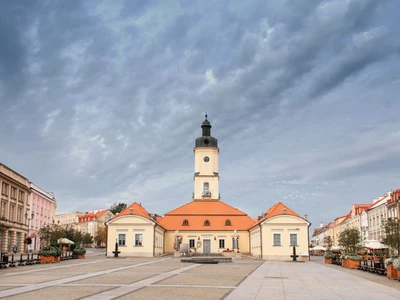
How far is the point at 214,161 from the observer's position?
2990 inches

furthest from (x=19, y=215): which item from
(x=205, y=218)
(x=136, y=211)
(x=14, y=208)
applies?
(x=205, y=218)

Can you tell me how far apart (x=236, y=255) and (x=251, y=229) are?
11.8 metres

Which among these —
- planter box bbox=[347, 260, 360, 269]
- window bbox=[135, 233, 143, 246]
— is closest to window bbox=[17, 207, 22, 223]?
window bbox=[135, 233, 143, 246]

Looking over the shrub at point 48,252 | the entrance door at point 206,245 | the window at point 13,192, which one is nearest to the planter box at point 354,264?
the shrub at point 48,252

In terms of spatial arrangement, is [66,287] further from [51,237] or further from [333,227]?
[333,227]

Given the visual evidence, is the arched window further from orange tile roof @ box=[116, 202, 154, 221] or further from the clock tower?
orange tile roof @ box=[116, 202, 154, 221]

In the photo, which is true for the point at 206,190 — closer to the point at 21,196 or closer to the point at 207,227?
the point at 207,227

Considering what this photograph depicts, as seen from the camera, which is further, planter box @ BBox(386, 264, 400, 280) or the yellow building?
the yellow building

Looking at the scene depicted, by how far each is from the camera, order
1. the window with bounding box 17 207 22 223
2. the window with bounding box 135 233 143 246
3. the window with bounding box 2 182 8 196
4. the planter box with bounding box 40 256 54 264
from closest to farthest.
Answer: the planter box with bounding box 40 256 54 264
the window with bounding box 2 182 8 196
the window with bounding box 135 233 143 246
the window with bounding box 17 207 22 223

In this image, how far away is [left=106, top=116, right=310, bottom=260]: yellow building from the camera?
2112 inches

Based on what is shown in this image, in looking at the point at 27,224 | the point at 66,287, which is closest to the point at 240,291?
the point at 66,287

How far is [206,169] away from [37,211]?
28627 millimetres

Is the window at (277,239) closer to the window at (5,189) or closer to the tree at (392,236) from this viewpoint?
the tree at (392,236)

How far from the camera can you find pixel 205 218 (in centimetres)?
6606
